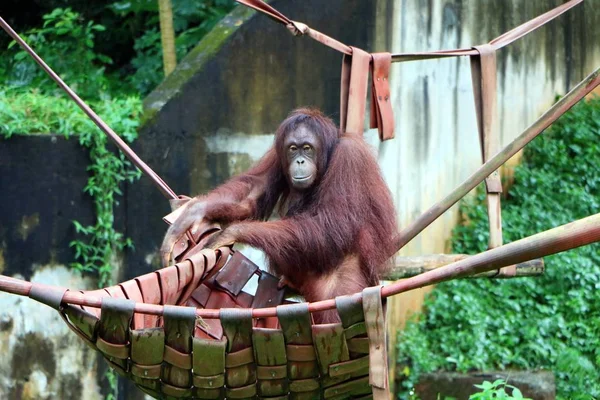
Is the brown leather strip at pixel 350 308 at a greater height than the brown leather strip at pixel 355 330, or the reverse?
the brown leather strip at pixel 350 308

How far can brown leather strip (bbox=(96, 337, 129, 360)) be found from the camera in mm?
2527

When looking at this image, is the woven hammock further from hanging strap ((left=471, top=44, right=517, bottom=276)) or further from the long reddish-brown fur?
hanging strap ((left=471, top=44, right=517, bottom=276))

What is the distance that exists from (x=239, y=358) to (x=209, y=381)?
120mm

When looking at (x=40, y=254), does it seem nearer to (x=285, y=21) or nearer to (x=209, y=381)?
(x=285, y=21)

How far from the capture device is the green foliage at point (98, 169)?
5.27 m

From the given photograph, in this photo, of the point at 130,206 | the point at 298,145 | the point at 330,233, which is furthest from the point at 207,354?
the point at 130,206

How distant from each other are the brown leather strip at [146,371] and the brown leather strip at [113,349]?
0.04 m

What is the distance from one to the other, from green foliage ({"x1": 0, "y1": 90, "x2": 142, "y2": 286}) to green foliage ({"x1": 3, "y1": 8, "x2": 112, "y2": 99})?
54.0 inches

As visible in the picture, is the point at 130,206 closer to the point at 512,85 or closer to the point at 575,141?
the point at 512,85

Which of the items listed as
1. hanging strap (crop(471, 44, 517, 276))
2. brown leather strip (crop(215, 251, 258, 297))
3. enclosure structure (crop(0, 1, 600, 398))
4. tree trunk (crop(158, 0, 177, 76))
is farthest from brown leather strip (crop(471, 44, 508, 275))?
tree trunk (crop(158, 0, 177, 76))

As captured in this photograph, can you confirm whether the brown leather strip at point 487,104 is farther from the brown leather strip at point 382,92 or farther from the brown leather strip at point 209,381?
the brown leather strip at point 209,381

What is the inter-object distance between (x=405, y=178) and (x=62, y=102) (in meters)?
2.04

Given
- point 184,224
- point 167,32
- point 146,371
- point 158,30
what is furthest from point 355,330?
point 158,30

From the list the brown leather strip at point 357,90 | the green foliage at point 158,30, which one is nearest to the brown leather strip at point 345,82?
the brown leather strip at point 357,90
